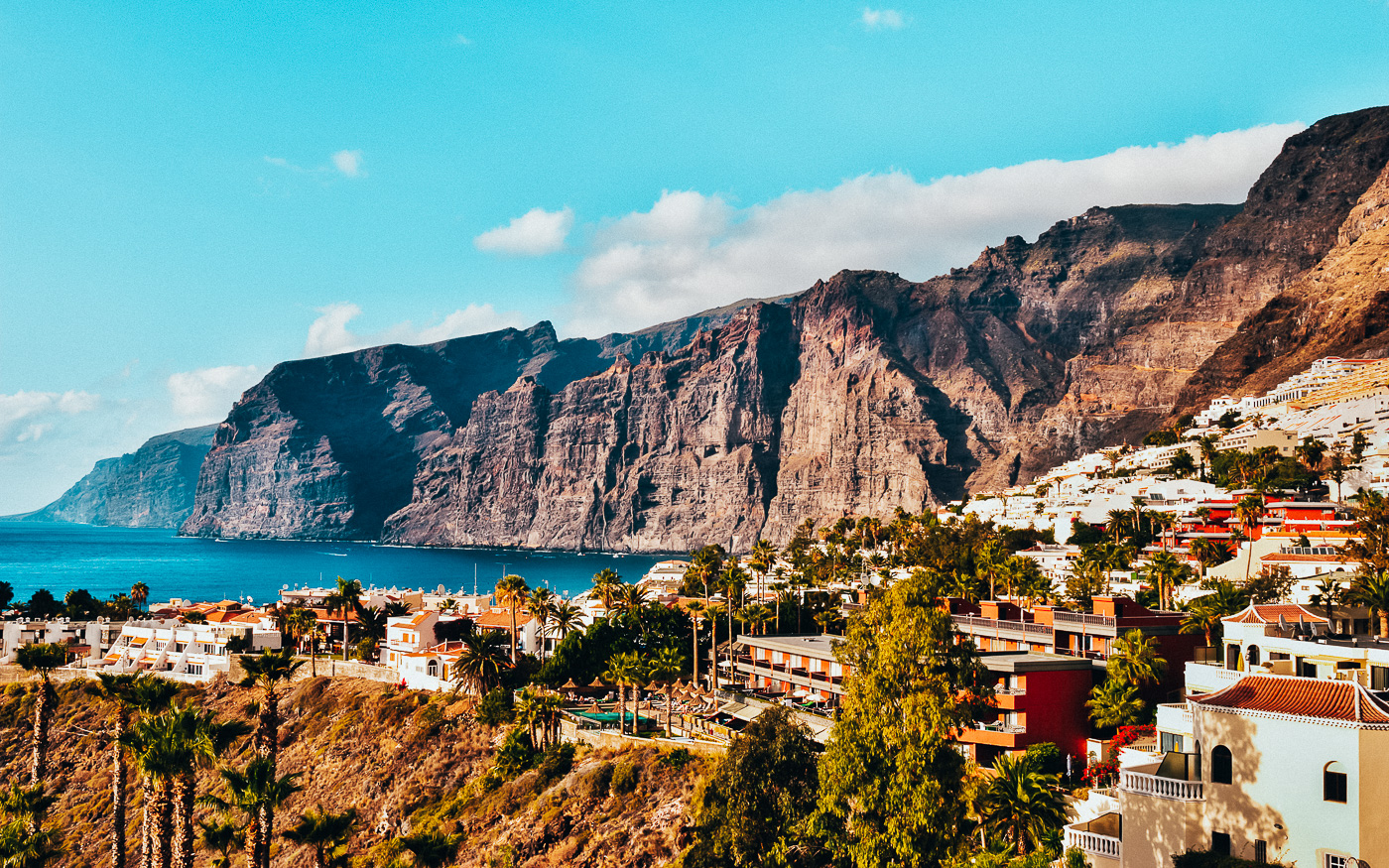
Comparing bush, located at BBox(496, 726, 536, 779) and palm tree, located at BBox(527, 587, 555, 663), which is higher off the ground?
palm tree, located at BBox(527, 587, 555, 663)

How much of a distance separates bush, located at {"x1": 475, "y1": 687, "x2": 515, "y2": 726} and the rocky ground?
2.30 ft

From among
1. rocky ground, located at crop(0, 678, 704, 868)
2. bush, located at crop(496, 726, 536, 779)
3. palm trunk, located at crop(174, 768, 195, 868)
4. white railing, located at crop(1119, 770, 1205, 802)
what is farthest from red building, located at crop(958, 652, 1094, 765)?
palm trunk, located at crop(174, 768, 195, 868)

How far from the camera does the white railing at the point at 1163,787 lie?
30.3m

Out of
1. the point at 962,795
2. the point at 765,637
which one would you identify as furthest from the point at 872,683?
the point at 765,637

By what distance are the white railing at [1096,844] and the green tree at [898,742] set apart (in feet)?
15.4

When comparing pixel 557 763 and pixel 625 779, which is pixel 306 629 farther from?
pixel 625 779

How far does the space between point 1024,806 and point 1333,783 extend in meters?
10.8

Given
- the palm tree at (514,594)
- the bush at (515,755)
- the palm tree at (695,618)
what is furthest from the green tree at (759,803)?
the palm tree at (514,594)

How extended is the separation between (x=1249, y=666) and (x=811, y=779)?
58.9 ft

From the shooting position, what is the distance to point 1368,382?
146m

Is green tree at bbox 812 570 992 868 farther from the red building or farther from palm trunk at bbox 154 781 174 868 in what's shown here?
palm trunk at bbox 154 781 174 868

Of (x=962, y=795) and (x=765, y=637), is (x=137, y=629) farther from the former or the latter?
(x=962, y=795)

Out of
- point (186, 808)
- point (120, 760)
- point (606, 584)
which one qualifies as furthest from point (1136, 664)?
point (606, 584)

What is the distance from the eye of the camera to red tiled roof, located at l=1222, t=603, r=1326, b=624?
40812 mm
